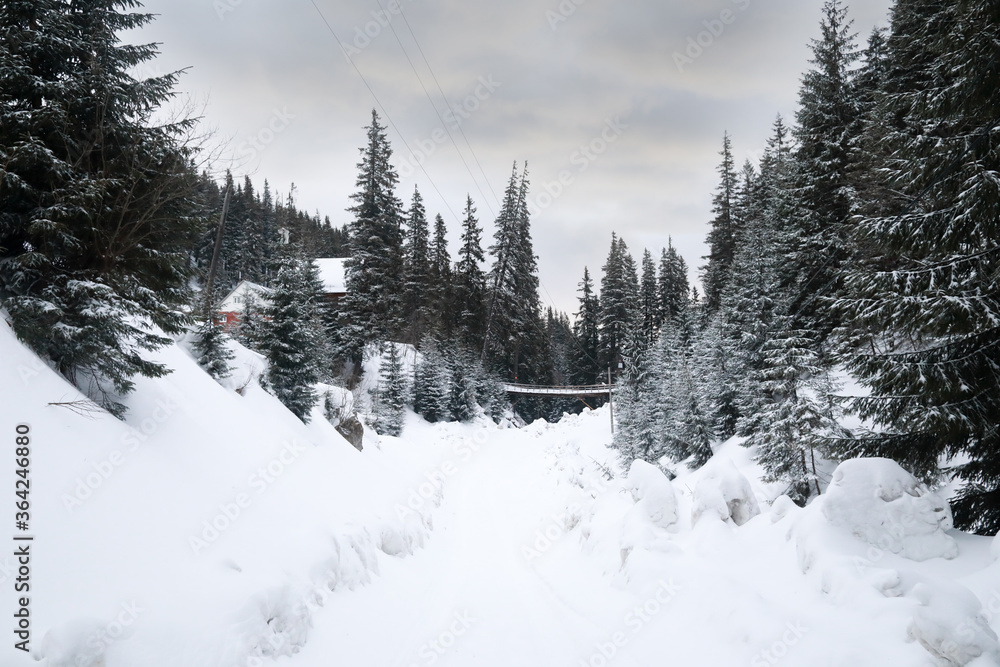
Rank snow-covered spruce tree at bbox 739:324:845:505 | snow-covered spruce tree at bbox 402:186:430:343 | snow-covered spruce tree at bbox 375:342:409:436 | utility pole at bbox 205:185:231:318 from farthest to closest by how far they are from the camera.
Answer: snow-covered spruce tree at bbox 402:186:430:343 < snow-covered spruce tree at bbox 375:342:409:436 < utility pole at bbox 205:185:231:318 < snow-covered spruce tree at bbox 739:324:845:505

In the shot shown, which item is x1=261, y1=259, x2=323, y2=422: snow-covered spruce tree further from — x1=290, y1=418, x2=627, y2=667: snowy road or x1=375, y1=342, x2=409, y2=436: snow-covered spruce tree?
x1=375, y1=342, x2=409, y2=436: snow-covered spruce tree

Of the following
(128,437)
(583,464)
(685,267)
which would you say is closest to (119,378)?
(128,437)

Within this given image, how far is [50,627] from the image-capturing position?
3.39 metres

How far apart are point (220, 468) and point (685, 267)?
186ft

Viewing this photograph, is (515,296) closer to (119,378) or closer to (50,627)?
(119,378)

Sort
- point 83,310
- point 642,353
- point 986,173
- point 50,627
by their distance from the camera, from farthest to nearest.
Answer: point 642,353
point 83,310
point 986,173
point 50,627

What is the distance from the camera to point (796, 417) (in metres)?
10.9

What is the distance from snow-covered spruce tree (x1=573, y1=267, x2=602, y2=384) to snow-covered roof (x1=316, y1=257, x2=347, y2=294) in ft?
89.7

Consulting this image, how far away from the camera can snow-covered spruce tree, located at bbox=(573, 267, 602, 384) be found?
52781 millimetres

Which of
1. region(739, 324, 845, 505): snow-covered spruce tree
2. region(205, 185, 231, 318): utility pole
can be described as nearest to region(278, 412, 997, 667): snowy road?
region(739, 324, 845, 505): snow-covered spruce tree

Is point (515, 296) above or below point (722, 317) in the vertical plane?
above

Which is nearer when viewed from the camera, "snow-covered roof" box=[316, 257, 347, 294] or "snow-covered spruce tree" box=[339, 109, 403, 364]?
"snow-covered spruce tree" box=[339, 109, 403, 364]

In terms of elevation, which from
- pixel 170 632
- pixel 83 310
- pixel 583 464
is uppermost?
pixel 83 310

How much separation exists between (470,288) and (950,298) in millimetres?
39254
